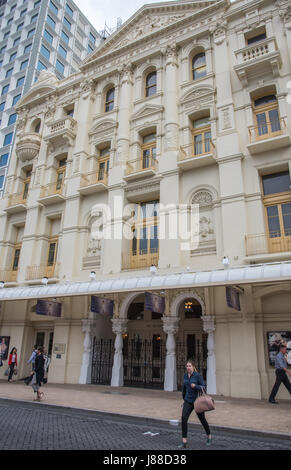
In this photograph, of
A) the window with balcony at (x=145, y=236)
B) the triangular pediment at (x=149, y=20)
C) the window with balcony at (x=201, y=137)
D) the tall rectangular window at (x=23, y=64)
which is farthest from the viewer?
the tall rectangular window at (x=23, y=64)

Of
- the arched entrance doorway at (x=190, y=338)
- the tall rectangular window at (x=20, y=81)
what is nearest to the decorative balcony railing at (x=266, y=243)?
the arched entrance doorway at (x=190, y=338)

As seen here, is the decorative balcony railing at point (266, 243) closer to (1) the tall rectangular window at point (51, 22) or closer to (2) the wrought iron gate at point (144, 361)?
(2) the wrought iron gate at point (144, 361)

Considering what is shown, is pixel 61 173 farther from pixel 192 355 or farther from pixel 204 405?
pixel 204 405

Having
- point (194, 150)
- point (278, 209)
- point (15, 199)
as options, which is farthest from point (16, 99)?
point (278, 209)

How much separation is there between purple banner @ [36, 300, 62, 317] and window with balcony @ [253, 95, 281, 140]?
12.6m

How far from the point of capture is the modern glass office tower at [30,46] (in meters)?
37.2

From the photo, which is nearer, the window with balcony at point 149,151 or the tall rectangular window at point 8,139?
the window with balcony at point 149,151

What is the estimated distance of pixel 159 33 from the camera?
66.8ft

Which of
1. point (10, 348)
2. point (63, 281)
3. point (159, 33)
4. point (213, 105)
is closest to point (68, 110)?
point (159, 33)

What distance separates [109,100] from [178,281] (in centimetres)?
1528

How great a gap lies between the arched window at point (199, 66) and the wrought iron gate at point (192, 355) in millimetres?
14395

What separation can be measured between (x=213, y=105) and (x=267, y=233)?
25.2 feet

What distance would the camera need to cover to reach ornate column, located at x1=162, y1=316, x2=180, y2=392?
1345 centimetres

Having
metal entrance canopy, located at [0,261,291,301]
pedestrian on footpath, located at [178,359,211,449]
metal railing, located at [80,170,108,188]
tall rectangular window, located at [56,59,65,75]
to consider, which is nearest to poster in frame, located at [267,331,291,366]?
metal entrance canopy, located at [0,261,291,301]
